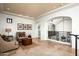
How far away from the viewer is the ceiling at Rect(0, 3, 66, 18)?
3104 mm

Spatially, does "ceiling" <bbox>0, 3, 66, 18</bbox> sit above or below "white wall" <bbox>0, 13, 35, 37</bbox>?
above

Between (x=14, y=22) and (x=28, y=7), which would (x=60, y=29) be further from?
(x=14, y=22)

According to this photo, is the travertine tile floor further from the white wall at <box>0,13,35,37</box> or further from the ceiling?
the ceiling

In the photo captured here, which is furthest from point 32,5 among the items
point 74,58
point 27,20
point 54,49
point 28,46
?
point 74,58

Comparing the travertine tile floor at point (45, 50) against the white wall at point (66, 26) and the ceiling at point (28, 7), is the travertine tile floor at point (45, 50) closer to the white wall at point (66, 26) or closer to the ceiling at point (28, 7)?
the white wall at point (66, 26)

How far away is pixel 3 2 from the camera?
9.89 feet

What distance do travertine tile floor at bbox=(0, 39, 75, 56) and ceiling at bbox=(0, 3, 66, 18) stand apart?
3.16 feet

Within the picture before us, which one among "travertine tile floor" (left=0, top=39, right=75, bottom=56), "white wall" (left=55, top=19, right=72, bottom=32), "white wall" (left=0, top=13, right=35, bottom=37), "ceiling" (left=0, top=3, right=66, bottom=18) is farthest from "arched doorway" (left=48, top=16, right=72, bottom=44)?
"white wall" (left=0, top=13, right=35, bottom=37)

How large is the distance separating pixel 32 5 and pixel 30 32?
2.87ft

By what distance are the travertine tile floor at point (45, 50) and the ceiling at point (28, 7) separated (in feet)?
3.16

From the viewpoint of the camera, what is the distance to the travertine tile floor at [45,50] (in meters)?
3.11

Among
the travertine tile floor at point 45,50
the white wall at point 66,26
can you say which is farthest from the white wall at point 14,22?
the white wall at point 66,26

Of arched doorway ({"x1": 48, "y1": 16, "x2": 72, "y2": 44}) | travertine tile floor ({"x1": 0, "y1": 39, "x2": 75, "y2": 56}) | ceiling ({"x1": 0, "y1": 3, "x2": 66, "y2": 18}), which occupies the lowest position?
travertine tile floor ({"x1": 0, "y1": 39, "x2": 75, "y2": 56})

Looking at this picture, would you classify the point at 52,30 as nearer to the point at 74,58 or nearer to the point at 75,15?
the point at 75,15
